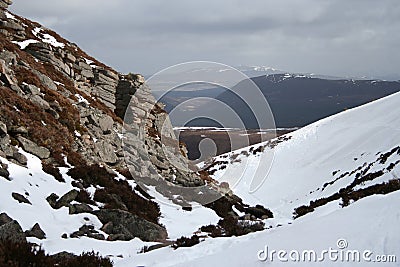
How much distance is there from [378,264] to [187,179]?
1658 centimetres

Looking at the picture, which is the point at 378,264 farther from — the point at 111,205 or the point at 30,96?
the point at 30,96

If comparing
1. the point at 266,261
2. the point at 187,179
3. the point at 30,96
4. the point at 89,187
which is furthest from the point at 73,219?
the point at 187,179

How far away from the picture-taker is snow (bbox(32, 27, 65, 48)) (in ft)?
92.5

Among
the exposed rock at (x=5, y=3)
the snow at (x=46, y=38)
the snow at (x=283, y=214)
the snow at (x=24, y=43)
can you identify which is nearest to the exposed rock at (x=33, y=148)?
the snow at (x=283, y=214)

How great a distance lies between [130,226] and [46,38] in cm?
2382

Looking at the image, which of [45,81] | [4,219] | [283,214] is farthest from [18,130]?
[283,214]

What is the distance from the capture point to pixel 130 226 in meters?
10.6

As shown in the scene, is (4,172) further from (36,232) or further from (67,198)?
(36,232)

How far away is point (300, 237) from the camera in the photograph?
19.7 feet

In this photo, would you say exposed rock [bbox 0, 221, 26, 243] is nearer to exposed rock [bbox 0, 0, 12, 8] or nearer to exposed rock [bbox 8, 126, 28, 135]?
exposed rock [bbox 8, 126, 28, 135]

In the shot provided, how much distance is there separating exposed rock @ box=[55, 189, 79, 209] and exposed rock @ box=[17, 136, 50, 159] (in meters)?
2.89

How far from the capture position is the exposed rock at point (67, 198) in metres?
10.5

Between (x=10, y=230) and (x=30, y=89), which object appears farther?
(x=30, y=89)

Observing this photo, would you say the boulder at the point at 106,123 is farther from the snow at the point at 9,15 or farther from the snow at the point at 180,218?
the snow at the point at 9,15
